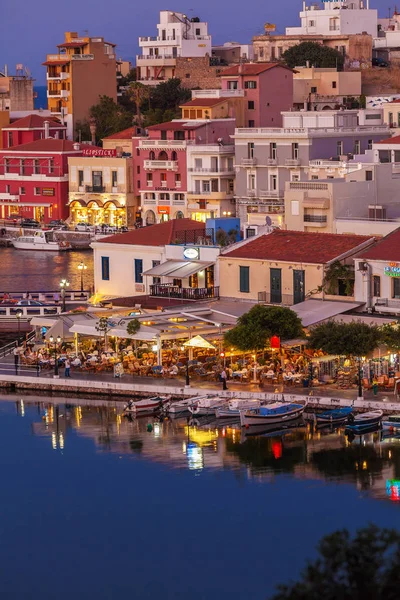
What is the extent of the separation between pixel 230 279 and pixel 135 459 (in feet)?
37.5

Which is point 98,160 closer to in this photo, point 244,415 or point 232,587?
point 244,415

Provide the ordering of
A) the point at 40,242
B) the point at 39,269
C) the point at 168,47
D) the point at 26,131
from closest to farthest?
1. the point at 39,269
2. the point at 40,242
3. the point at 26,131
4. the point at 168,47

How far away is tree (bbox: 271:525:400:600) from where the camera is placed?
1909 cm

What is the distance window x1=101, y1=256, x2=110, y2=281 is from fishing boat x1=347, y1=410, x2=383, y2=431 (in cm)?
1495

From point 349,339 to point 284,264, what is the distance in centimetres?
558

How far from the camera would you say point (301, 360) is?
38906mm

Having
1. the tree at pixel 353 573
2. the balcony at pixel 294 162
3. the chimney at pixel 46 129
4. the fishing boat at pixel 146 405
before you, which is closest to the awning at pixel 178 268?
the fishing boat at pixel 146 405

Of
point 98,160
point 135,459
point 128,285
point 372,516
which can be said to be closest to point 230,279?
point 128,285

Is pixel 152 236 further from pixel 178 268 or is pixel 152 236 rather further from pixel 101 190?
pixel 101 190

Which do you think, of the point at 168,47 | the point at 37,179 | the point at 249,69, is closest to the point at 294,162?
the point at 249,69

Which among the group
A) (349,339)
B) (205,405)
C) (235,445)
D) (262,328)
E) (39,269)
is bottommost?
(235,445)

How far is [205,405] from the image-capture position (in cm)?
3641

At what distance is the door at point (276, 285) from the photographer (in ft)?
140

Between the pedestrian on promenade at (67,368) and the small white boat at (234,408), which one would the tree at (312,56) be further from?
the small white boat at (234,408)
